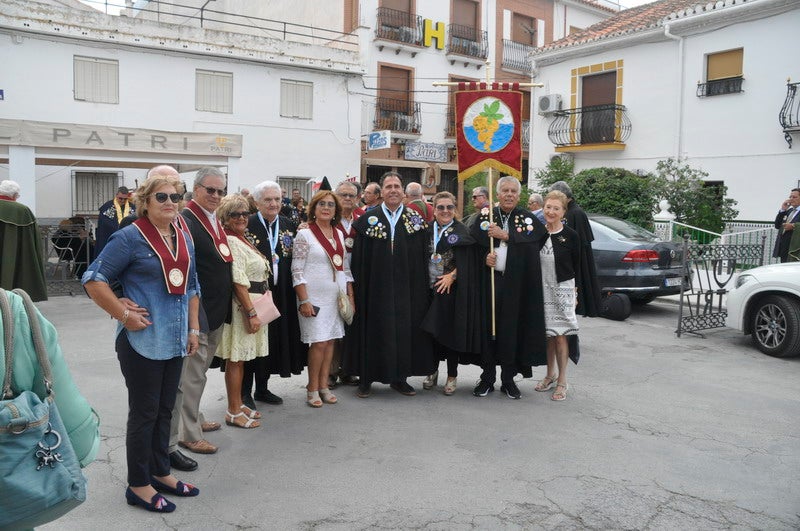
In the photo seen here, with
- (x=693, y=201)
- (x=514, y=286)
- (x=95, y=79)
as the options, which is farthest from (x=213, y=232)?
(x=95, y=79)

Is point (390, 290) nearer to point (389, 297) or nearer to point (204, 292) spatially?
point (389, 297)

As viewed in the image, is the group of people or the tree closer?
the group of people

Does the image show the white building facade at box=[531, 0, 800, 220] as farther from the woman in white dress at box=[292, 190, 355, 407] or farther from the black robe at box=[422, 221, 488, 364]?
the woman in white dress at box=[292, 190, 355, 407]

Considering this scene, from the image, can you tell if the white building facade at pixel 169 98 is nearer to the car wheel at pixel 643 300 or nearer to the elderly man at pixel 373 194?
the elderly man at pixel 373 194

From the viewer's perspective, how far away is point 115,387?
645cm

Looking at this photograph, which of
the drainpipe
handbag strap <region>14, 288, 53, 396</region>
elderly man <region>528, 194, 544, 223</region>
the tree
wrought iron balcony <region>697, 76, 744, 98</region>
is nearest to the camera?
handbag strap <region>14, 288, 53, 396</region>

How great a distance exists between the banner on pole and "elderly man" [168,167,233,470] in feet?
8.89

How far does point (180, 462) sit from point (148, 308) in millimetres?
1281

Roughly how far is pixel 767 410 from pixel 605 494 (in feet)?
9.03

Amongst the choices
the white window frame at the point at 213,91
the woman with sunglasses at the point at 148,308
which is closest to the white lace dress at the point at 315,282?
the woman with sunglasses at the point at 148,308

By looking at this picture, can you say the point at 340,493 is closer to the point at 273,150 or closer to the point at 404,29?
the point at 273,150

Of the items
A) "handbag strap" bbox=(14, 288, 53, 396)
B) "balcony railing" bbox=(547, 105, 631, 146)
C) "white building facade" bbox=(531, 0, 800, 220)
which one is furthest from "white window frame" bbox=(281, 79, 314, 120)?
"handbag strap" bbox=(14, 288, 53, 396)

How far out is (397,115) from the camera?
2619 centimetres

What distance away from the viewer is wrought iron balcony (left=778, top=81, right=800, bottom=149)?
16.5 meters
